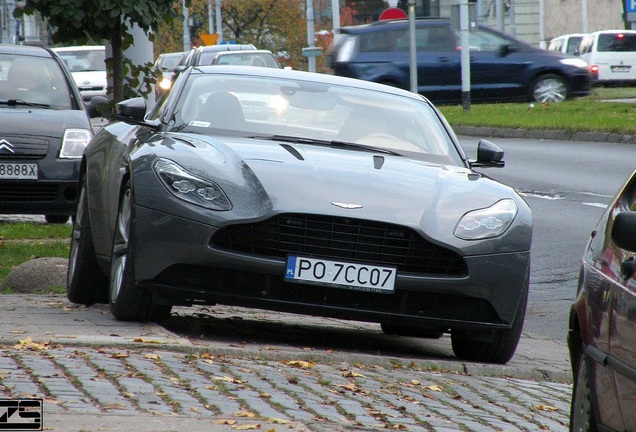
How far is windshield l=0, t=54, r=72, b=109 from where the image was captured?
13766 millimetres

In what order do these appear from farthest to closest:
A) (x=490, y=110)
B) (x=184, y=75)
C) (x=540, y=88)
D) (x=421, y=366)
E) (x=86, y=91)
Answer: (x=86, y=91)
(x=540, y=88)
(x=490, y=110)
(x=184, y=75)
(x=421, y=366)

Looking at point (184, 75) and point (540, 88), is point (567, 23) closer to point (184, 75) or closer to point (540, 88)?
point (540, 88)

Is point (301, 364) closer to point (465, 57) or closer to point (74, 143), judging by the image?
point (74, 143)

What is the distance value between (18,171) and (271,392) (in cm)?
779

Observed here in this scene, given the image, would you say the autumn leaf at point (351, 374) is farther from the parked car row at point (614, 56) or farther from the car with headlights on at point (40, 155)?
the parked car row at point (614, 56)

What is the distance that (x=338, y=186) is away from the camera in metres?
6.85

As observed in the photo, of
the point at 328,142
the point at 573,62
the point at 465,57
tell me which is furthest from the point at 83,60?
the point at 328,142

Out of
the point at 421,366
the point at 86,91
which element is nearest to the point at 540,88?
the point at 86,91

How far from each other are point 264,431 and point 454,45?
29047 millimetres

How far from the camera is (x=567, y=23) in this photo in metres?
77.4

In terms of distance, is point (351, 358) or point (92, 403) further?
point (351, 358)

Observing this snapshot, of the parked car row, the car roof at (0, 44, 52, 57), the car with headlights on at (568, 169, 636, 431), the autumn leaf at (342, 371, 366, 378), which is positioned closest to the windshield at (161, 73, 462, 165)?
the autumn leaf at (342, 371, 366, 378)

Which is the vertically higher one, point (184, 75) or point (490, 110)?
point (184, 75)

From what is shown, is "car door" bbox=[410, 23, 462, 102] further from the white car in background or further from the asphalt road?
the white car in background
